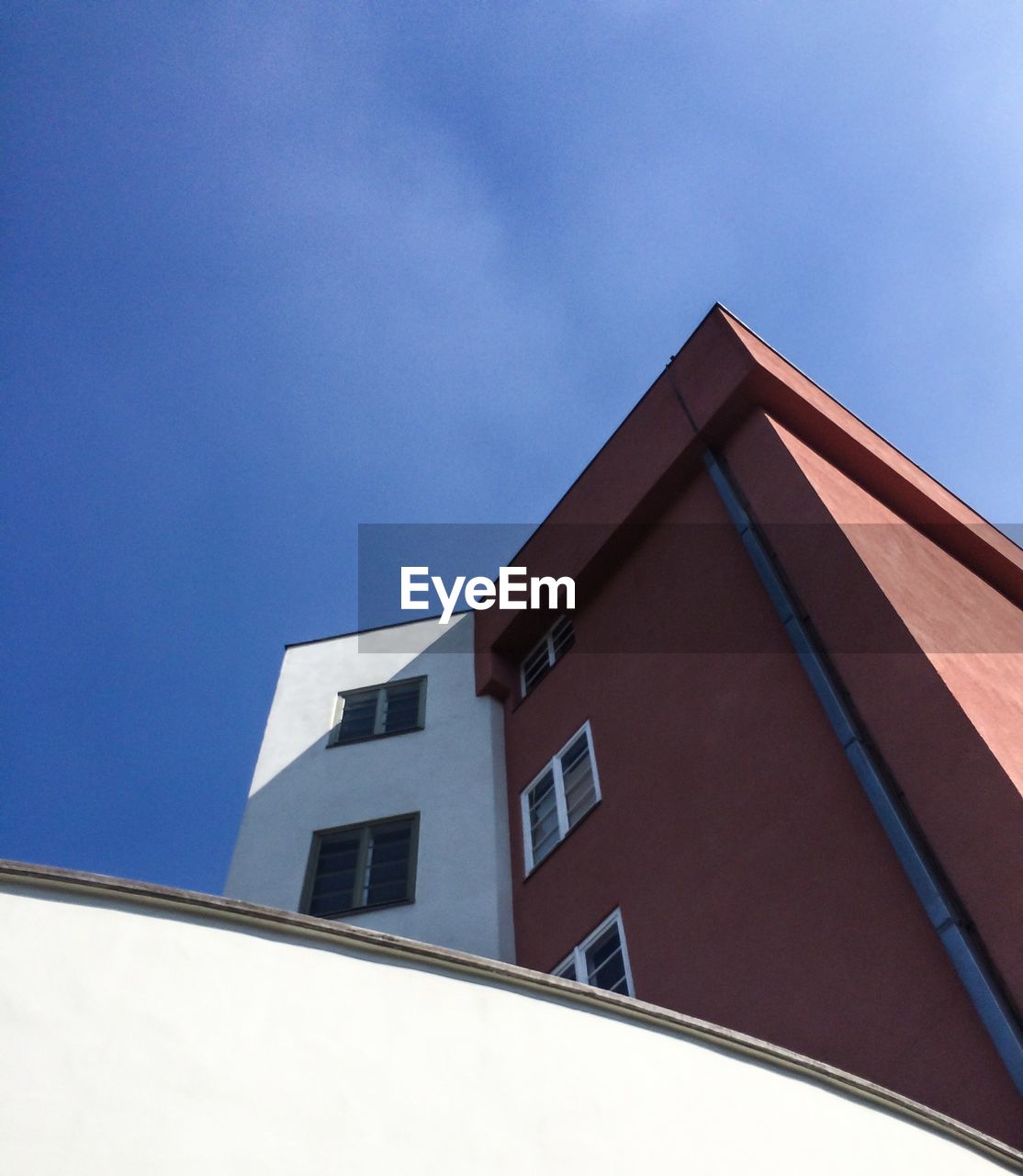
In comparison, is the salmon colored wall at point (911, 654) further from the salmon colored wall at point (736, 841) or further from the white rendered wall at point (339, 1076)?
the white rendered wall at point (339, 1076)

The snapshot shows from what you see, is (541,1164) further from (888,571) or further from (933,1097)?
(888,571)

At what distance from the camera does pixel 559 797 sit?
45.0ft

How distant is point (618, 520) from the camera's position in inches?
564

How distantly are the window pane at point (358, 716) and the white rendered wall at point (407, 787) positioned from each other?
255 mm

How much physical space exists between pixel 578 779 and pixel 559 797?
40 centimetres

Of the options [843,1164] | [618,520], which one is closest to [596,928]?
[618,520]

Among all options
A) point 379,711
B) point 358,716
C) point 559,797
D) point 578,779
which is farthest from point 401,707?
point 578,779

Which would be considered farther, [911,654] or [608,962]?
[608,962]

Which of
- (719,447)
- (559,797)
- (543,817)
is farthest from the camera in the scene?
(543,817)

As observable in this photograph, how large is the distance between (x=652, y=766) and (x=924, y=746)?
13.3 ft

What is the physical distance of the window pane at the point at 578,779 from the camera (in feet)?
42.8

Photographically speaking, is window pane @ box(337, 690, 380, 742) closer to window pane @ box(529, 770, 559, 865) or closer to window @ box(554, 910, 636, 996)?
window pane @ box(529, 770, 559, 865)

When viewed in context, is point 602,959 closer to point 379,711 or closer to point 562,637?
point 562,637

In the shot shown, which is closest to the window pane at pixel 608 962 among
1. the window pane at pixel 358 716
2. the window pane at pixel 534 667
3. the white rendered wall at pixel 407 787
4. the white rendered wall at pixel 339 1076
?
the white rendered wall at pixel 407 787
